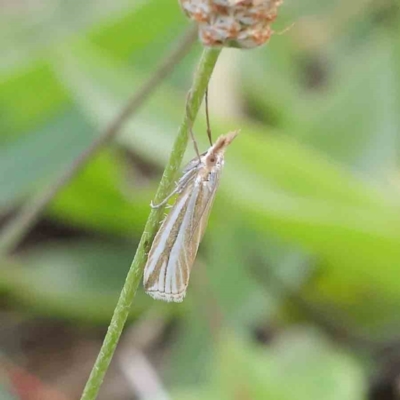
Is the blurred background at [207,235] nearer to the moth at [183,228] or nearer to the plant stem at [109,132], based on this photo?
the plant stem at [109,132]

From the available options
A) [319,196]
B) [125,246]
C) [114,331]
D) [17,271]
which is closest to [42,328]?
[17,271]

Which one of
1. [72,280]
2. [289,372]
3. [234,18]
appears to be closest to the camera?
[234,18]

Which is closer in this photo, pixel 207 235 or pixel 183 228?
pixel 183 228

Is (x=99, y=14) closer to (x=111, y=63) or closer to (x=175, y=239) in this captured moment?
(x=111, y=63)

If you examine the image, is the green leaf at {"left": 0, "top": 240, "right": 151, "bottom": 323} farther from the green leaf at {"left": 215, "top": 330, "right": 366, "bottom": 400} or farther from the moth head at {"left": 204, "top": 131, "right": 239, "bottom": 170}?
the moth head at {"left": 204, "top": 131, "right": 239, "bottom": 170}

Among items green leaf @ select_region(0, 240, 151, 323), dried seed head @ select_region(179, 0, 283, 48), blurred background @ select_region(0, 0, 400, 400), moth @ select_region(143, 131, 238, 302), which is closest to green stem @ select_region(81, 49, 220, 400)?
dried seed head @ select_region(179, 0, 283, 48)

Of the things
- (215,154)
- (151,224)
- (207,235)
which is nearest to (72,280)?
(207,235)

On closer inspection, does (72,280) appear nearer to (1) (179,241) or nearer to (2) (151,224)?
(1) (179,241)
